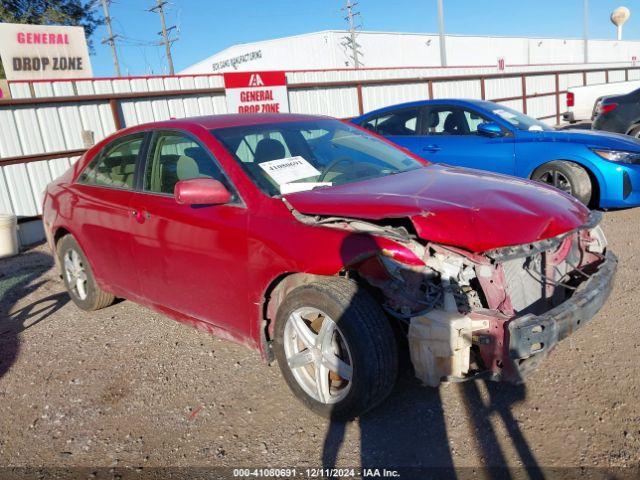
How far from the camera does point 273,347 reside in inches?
117

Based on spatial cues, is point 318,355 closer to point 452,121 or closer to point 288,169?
point 288,169

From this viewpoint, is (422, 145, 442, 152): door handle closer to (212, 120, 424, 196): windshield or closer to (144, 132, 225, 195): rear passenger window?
(212, 120, 424, 196): windshield

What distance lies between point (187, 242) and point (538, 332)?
6.79 feet

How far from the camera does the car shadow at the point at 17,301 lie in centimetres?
432

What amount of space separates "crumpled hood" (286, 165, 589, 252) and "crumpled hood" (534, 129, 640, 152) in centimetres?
345

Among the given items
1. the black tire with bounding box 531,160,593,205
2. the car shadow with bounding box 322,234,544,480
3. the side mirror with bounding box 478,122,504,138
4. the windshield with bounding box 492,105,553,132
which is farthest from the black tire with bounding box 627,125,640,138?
the car shadow with bounding box 322,234,544,480

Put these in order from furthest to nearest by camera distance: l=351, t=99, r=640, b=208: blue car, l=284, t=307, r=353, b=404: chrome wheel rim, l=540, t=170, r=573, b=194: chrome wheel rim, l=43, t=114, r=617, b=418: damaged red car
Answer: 1. l=540, t=170, r=573, b=194: chrome wheel rim
2. l=351, t=99, r=640, b=208: blue car
3. l=284, t=307, r=353, b=404: chrome wheel rim
4. l=43, t=114, r=617, b=418: damaged red car

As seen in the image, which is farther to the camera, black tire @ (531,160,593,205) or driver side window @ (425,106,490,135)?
driver side window @ (425,106,490,135)

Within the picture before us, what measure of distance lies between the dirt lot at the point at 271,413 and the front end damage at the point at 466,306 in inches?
16.0

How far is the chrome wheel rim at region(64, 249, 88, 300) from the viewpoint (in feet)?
15.2

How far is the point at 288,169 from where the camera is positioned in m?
3.27

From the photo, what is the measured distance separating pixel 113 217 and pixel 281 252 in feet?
5.72

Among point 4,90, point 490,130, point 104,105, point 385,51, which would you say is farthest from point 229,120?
point 385,51

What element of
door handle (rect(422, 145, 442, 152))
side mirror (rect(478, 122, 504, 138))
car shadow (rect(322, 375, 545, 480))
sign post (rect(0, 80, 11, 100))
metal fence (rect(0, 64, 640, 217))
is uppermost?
sign post (rect(0, 80, 11, 100))
